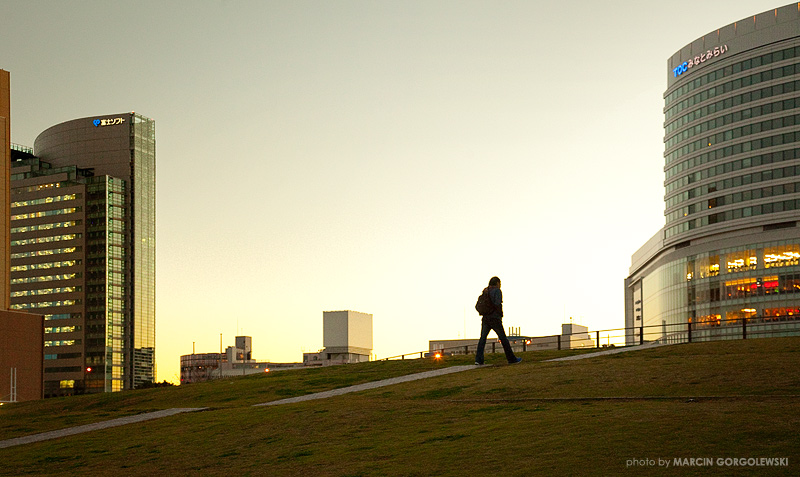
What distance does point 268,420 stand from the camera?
1941cm

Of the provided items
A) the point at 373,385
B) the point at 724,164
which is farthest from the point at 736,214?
Answer: the point at 373,385

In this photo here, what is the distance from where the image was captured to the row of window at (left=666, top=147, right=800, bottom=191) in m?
126

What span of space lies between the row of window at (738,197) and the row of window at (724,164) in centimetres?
357

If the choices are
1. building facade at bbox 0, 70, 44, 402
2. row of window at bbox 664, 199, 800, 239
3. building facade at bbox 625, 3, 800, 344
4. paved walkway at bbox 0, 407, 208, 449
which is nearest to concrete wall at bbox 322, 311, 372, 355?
building facade at bbox 625, 3, 800, 344

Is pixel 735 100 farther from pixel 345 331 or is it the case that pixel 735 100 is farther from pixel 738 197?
pixel 345 331

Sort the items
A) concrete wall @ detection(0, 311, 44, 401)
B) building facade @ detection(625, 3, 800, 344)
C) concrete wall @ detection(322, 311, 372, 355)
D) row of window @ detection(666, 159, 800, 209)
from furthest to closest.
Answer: concrete wall @ detection(322, 311, 372, 355) < row of window @ detection(666, 159, 800, 209) < building facade @ detection(625, 3, 800, 344) < concrete wall @ detection(0, 311, 44, 401)

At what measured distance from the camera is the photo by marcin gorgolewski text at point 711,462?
11.3m

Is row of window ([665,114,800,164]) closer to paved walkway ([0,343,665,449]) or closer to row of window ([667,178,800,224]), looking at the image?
row of window ([667,178,800,224])

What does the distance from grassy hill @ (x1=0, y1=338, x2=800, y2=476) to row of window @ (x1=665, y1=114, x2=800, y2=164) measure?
109 meters

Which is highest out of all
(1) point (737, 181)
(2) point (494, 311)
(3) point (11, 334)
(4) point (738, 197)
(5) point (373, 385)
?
(1) point (737, 181)

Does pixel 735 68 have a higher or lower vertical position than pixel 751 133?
higher

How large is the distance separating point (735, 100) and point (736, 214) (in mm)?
16434

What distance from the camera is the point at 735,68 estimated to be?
132 metres

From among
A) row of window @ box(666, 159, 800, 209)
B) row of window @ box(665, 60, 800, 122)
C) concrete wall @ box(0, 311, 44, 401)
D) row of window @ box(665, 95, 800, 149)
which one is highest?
row of window @ box(665, 60, 800, 122)
